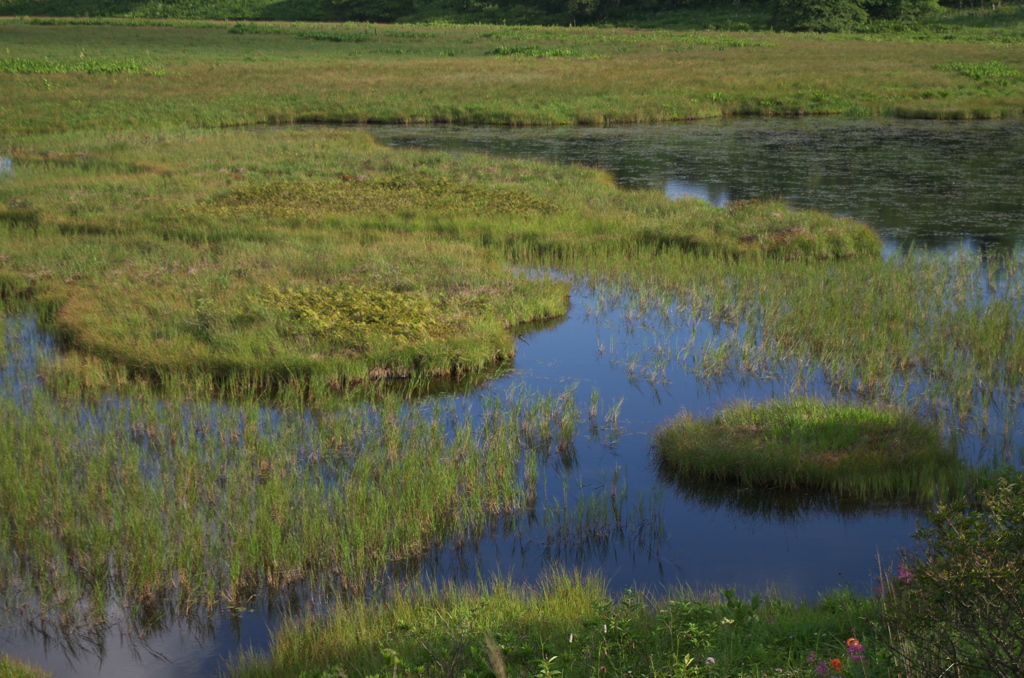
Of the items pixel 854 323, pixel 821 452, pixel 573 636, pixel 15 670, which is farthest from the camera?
pixel 854 323

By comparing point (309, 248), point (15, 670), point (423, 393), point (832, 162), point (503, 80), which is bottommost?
point (15, 670)

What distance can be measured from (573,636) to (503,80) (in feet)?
127

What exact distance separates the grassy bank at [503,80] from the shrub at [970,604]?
101 ft

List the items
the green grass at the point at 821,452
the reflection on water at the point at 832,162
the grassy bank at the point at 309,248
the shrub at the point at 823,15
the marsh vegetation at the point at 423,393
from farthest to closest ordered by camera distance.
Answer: the shrub at the point at 823,15
the reflection on water at the point at 832,162
the grassy bank at the point at 309,248
the green grass at the point at 821,452
the marsh vegetation at the point at 423,393

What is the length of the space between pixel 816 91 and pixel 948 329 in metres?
28.8

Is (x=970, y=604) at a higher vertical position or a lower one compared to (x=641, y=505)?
higher

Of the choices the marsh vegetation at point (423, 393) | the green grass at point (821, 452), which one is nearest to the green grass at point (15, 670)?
the marsh vegetation at point (423, 393)

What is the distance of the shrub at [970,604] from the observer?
373cm

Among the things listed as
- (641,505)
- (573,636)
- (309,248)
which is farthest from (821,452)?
(309,248)

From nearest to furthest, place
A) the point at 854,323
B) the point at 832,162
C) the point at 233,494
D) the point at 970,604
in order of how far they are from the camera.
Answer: the point at 970,604 → the point at 233,494 → the point at 854,323 → the point at 832,162

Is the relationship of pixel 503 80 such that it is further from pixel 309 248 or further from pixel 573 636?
pixel 573 636

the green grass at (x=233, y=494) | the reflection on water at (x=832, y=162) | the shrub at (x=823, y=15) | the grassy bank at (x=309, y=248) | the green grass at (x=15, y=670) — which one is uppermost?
the shrub at (x=823, y=15)

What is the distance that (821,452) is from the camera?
799 cm

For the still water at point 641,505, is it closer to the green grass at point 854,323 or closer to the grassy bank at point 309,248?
the green grass at point 854,323
